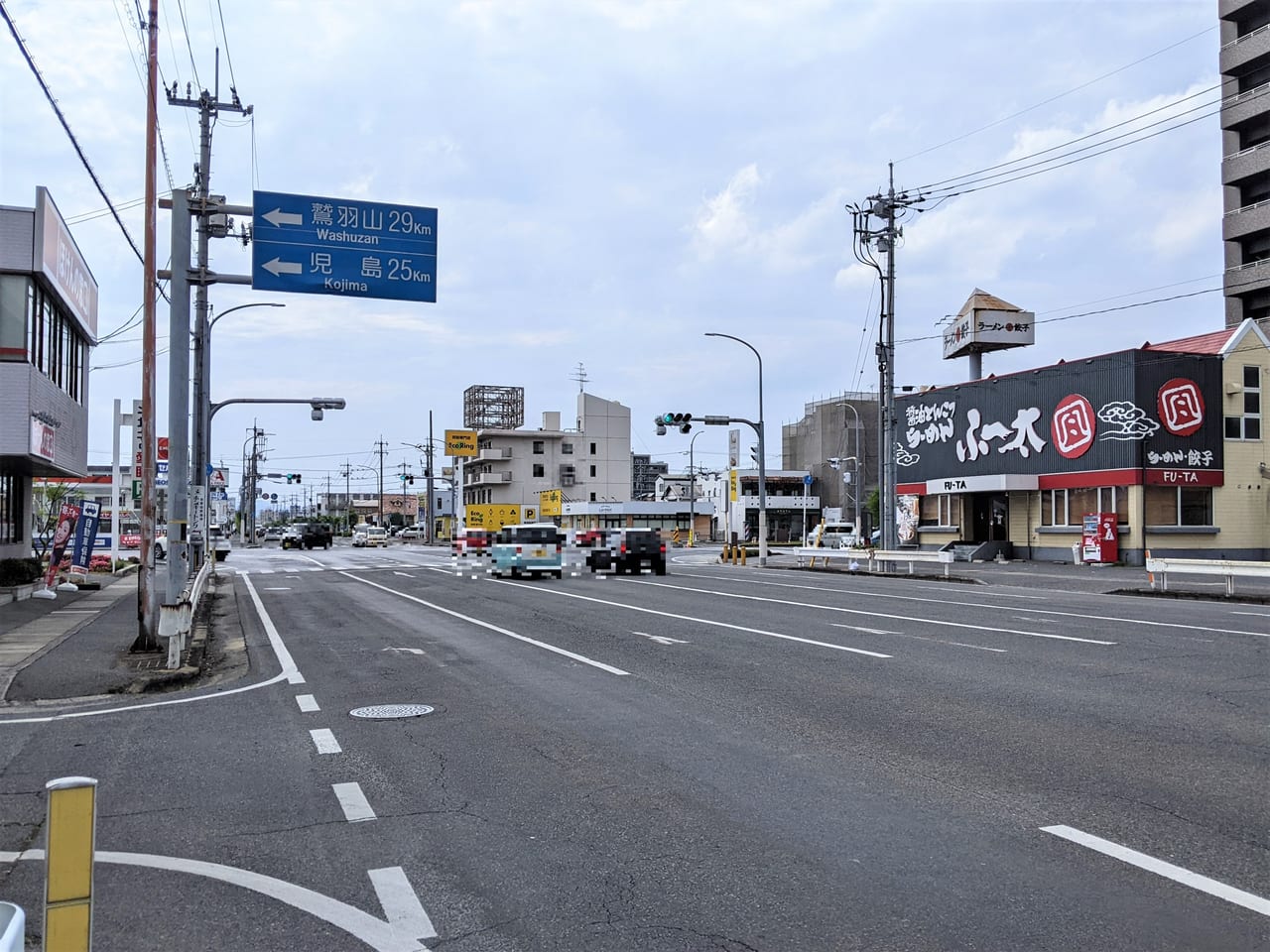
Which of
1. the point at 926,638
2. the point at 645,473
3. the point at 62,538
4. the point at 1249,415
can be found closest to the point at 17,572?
the point at 62,538

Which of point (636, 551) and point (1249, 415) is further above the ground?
point (1249, 415)

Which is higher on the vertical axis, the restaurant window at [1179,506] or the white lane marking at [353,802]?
the restaurant window at [1179,506]

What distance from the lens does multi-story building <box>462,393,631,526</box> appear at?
10656cm

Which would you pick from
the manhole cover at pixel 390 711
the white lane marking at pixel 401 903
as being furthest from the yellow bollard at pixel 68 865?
the manhole cover at pixel 390 711

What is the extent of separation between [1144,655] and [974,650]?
2.06 m

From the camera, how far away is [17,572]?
2348cm

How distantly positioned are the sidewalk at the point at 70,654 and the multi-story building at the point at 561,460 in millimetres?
82935

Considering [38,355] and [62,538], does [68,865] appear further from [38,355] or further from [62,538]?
[62,538]

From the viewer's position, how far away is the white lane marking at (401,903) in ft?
14.7

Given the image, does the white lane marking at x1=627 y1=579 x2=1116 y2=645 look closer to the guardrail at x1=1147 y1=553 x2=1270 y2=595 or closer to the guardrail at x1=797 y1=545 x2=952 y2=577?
the guardrail at x1=1147 y1=553 x2=1270 y2=595

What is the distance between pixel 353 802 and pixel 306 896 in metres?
1.65

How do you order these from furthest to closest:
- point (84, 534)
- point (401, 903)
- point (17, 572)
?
point (84, 534), point (17, 572), point (401, 903)

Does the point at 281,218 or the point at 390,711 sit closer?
the point at 390,711

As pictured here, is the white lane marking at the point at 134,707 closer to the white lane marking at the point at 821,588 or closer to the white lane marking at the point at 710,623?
the white lane marking at the point at 710,623
